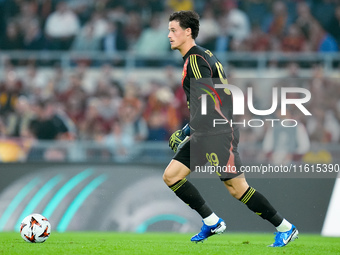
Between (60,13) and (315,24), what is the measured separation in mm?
5776

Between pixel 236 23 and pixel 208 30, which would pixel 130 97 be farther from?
pixel 236 23

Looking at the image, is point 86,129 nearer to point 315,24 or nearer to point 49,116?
point 49,116

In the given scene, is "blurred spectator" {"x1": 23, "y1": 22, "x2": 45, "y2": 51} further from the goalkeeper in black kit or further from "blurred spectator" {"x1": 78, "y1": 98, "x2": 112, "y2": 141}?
the goalkeeper in black kit

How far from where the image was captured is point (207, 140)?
24.0ft

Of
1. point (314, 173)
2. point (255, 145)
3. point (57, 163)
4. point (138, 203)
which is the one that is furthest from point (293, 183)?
point (57, 163)

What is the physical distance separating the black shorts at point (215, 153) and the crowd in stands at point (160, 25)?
7.79 m

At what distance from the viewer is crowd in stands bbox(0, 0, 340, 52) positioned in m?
15.0

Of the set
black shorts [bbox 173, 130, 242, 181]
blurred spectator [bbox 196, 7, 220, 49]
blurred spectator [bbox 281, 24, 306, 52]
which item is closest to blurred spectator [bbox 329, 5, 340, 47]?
blurred spectator [bbox 281, 24, 306, 52]

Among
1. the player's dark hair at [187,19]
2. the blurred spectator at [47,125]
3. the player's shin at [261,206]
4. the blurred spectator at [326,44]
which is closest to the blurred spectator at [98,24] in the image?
the blurred spectator at [47,125]

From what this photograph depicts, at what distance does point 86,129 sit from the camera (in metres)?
12.9

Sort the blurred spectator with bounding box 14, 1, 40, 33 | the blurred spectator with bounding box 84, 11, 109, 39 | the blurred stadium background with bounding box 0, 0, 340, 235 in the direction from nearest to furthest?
the blurred stadium background with bounding box 0, 0, 340, 235 < the blurred spectator with bounding box 84, 11, 109, 39 < the blurred spectator with bounding box 14, 1, 40, 33

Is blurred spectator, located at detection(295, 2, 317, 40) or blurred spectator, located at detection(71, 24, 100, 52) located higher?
blurred spectator, located at detection(295, 2, 317, 40)

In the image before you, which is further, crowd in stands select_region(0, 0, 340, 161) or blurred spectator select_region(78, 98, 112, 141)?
blurred spectator select_region(78, 98, 112, 141)

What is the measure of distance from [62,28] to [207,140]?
954 cm
